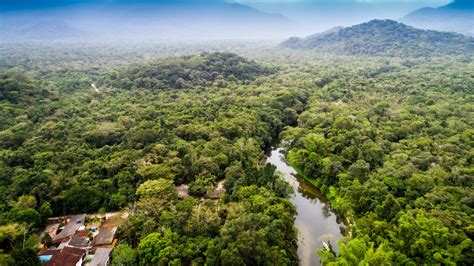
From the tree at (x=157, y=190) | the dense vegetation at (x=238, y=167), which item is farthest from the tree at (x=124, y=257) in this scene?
the tree at (x=157, y=190)

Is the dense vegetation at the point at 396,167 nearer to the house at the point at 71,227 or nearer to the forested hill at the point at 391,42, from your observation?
the house at the point at 71,227

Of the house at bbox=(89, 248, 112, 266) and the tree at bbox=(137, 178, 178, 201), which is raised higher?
the tree at bbox=(137, 178, 178, 201)

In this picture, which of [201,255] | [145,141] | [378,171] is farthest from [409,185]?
[145,141]

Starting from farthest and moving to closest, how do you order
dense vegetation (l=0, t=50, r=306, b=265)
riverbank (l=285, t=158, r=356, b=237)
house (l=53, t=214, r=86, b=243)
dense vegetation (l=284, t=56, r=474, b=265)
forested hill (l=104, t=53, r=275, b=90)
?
forested hill (l=104, t=53, r=275, b=90) → riverbank (l=285, t=158, r=356, b=237) → house (l=53, t=214, r=86, b=243) → dense vegetation (l=0, t=50, r=306, b=265) → dense vegetation (l=284, t=56, r=474, b=265)

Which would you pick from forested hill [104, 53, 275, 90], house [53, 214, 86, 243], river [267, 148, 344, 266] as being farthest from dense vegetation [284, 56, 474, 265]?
forested hill [104, 53, 275, 90]

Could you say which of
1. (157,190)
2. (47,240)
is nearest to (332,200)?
(157,190)

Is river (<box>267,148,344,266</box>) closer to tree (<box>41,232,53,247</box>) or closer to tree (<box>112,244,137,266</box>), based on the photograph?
tree (<box>112,244,137,266</box>)
